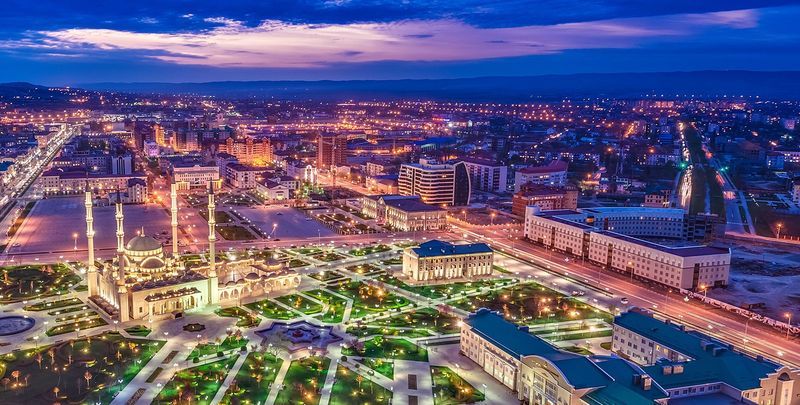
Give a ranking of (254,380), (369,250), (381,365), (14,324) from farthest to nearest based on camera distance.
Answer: (369,250) → (14,324) → (381,365) → (254,380)

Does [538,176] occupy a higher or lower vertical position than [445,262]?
higher

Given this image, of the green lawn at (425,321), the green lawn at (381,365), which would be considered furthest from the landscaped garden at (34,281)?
the green lawn at (381,365)

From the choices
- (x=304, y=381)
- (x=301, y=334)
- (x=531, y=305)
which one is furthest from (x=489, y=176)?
(x=304, y=381)

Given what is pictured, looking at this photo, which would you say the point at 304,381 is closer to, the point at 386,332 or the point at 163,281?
the point at 386,332

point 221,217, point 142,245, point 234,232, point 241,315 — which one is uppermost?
point 142,245

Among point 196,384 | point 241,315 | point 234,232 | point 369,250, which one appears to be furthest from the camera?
point 234,232

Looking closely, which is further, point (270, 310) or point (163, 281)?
point (270, 310)
